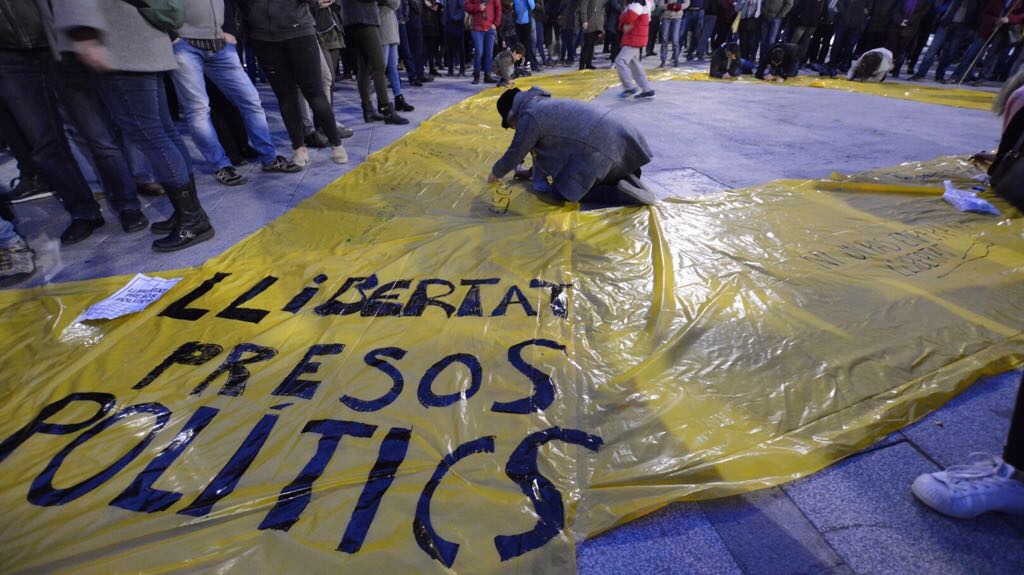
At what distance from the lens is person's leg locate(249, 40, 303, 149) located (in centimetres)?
336

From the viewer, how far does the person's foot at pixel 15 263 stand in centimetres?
238

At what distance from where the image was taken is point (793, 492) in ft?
4.36

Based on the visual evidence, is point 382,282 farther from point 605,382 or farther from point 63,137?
point 63,137

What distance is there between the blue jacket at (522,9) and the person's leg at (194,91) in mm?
7511

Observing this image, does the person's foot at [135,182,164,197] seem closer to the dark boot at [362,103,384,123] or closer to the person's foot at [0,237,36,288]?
the person's foot at [0,237,36,288]

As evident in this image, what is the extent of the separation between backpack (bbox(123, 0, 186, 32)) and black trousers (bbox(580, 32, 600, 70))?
28.1 feet

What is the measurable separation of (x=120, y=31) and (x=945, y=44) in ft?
40.4

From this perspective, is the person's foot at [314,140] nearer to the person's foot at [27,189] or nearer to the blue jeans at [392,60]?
the blue jeans at [392,60]

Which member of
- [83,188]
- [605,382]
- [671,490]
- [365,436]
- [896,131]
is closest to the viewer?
[671,490]

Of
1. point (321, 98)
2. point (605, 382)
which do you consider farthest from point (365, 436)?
point (321, 98)

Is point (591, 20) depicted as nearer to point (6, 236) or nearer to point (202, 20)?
point (202, 20)

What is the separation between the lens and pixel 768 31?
9.34 m

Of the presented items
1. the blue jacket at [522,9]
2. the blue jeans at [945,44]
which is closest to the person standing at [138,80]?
the blue jacket at [522,9]

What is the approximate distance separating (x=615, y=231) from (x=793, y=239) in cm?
101
